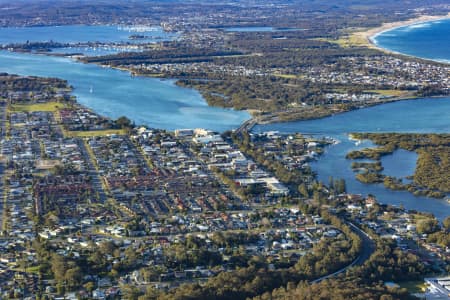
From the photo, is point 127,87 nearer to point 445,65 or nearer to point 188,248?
point 445,65

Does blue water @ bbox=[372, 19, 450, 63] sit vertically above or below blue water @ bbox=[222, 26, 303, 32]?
below

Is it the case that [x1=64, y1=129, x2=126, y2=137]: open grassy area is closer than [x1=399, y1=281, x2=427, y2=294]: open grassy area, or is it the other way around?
[x1=399, y1=281, x2=427, y2=294]: open grassy area

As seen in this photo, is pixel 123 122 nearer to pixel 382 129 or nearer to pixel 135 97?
pixel 135 97

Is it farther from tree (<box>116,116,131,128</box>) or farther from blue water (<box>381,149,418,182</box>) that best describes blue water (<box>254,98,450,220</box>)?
tree (<box>116,116,131,128</box>)

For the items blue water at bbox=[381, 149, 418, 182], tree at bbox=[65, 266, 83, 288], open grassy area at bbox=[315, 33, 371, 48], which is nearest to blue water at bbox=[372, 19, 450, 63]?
open grassy area at bbox=[315, 33, 371, 48]

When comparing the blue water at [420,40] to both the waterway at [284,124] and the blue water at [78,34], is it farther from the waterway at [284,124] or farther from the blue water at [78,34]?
the waterway at [284,124]

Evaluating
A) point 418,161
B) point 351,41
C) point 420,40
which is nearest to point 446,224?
point 418,161
